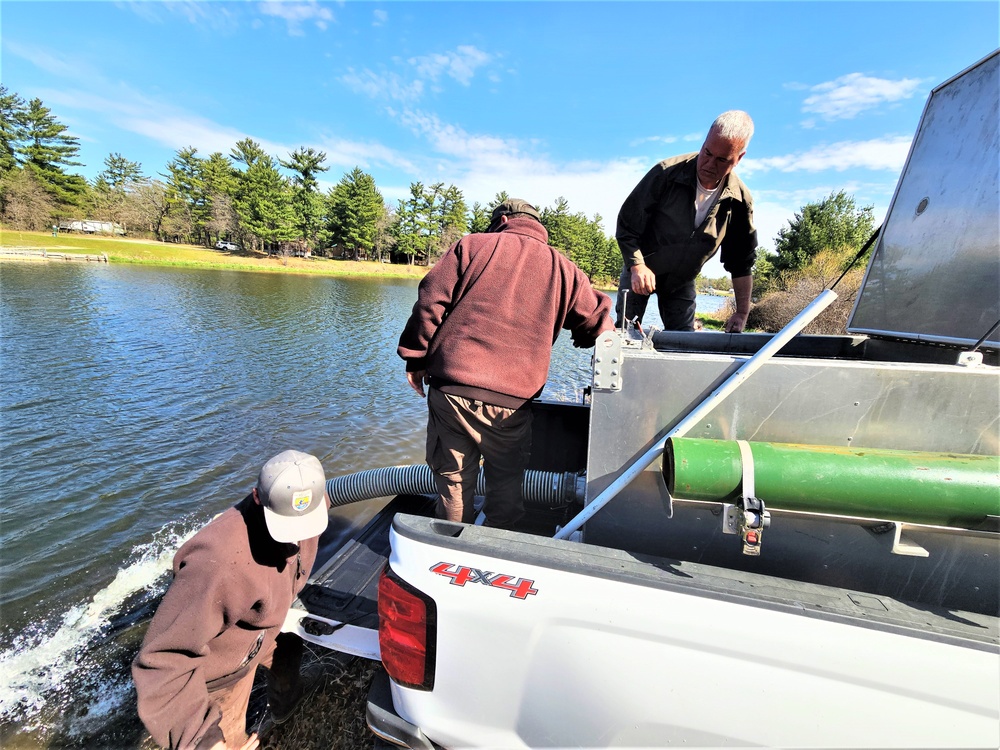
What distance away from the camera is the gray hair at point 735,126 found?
2604 millimetres

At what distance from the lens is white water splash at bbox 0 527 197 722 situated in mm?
3074

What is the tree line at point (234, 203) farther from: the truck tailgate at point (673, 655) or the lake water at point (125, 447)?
the truck tailgate at point (673, 655)

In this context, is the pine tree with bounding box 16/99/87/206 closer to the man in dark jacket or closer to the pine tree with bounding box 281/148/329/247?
the pine tree with bounding box 281/148/329/247

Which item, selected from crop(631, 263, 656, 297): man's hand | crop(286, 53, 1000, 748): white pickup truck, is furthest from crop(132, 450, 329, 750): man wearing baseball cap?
crop(631, 263, 656, 297): man's hand

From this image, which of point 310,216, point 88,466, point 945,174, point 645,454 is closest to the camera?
point 645,454

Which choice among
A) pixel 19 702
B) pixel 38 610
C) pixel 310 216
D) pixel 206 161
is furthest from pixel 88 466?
pixel 206 161

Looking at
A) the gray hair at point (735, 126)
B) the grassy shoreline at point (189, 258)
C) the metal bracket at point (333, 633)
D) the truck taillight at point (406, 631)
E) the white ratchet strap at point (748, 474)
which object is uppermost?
the grassy shoreline at point (189, 258)

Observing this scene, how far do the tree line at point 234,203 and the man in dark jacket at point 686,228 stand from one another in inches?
2303

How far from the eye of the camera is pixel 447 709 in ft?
4.74

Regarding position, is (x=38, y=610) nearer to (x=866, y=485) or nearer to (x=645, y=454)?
(x=645, y=454)

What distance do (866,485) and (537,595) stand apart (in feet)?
3.12

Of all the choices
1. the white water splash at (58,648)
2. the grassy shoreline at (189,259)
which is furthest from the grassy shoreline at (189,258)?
the white water splash at (58,648)

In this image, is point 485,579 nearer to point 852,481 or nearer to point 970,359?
point 852,481

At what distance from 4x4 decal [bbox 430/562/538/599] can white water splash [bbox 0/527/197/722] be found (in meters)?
3.42
